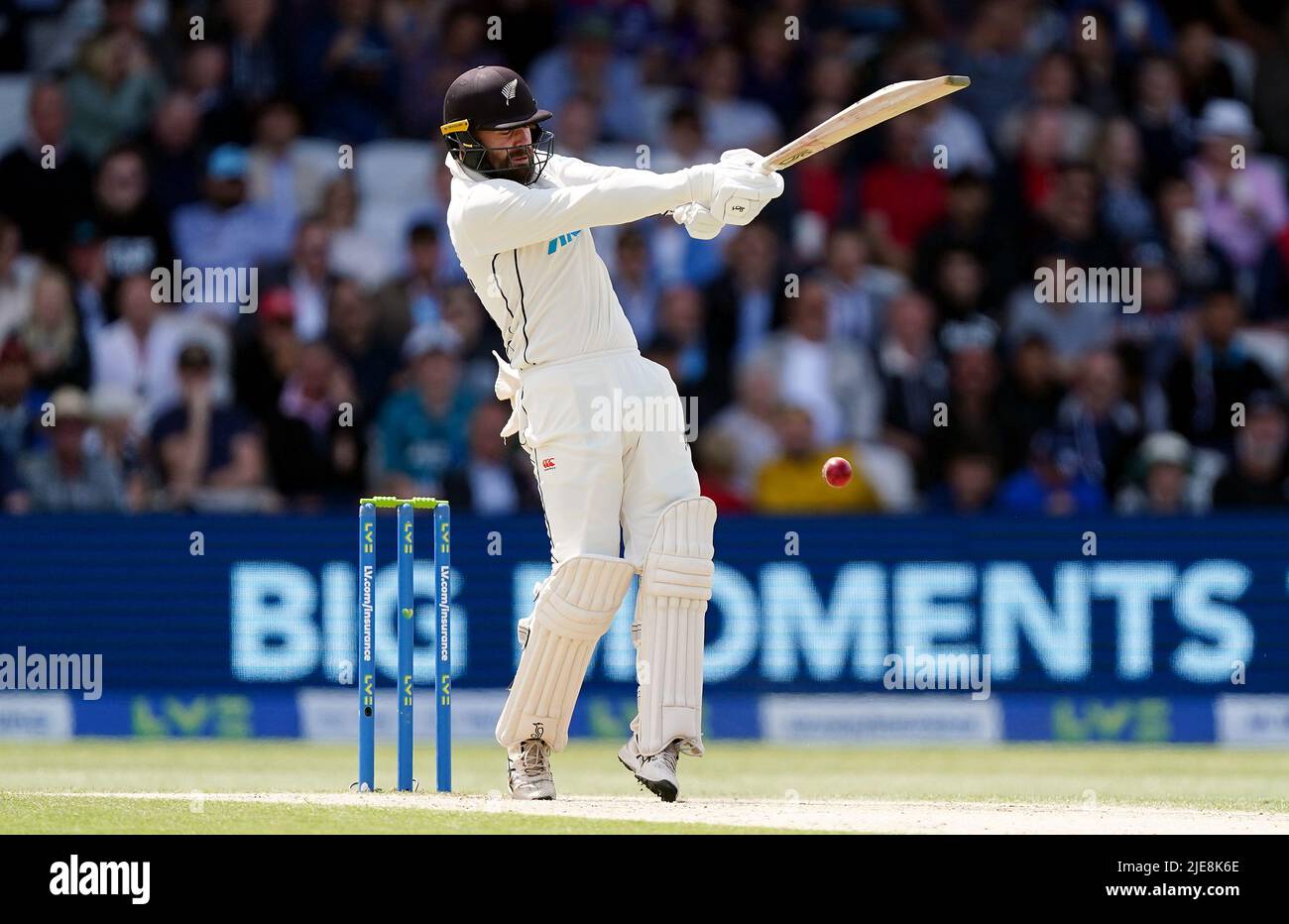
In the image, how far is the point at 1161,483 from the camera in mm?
12359

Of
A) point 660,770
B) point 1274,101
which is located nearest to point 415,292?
point 1274,101

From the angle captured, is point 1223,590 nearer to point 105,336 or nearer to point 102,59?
point 105,336

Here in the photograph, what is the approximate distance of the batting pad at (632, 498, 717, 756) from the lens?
23.0ft

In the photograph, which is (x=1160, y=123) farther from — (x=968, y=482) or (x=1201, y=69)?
(x=968, y=482)

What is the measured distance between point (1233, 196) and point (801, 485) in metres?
3.60

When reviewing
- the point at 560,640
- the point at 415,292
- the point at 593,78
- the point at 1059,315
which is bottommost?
the point at 560,640

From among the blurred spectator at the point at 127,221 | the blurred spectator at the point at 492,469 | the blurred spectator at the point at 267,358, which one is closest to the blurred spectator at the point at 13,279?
the blurred spectator at the point at 127,221

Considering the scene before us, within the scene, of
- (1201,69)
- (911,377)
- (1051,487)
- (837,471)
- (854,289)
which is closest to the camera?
(837,471)

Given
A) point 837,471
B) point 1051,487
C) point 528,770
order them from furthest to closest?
1. point 1051,487
2. point 837,471
3. point 528,770

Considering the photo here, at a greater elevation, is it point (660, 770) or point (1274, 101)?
point (1274, 101)

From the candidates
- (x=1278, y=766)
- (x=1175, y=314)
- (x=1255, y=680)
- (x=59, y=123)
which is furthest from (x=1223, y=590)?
(x=59, y=123)

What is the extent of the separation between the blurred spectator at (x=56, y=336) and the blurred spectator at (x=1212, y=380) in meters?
6.04

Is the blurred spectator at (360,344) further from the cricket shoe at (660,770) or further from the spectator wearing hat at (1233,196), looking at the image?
the cricket shoe at (660,770)

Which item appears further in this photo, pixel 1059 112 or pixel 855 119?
pixel 1059 112
